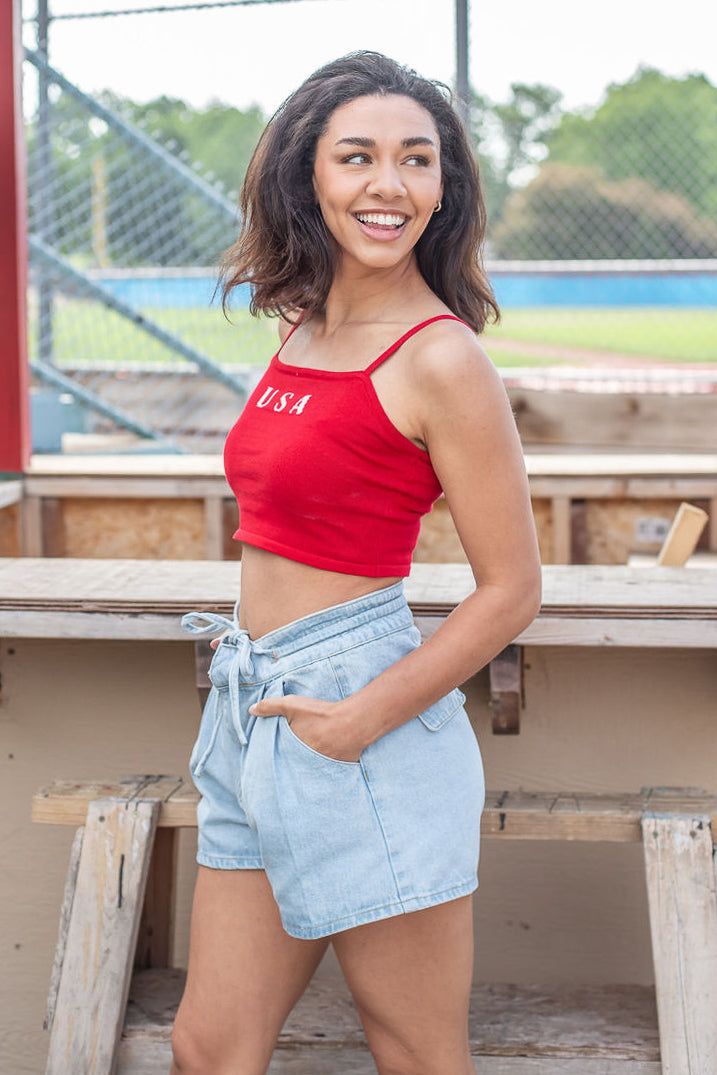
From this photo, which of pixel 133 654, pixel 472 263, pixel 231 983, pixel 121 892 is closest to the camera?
pixel 231 983

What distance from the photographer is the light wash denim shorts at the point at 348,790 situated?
1885mm

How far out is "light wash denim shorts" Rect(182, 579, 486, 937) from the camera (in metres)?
1.88

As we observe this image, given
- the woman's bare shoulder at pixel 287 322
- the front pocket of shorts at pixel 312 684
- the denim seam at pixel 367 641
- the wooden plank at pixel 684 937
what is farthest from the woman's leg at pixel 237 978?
the woman's bare shoulder at pixel 287 322

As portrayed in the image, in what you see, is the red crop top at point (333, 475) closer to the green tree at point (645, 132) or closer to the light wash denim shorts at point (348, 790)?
the light wash denim shorts at point (348, 790)

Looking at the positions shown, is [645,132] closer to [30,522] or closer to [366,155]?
[30,522]

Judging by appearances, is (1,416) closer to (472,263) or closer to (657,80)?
(472,263)

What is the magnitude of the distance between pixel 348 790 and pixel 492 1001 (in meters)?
0.92

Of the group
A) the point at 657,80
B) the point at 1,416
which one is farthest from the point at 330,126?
the point at 657,80

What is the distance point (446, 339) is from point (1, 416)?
3.39m

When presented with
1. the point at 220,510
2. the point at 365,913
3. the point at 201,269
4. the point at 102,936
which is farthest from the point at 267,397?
the point at 201,269

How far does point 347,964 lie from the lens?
195 centimetres

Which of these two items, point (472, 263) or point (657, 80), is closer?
point (472, 263)

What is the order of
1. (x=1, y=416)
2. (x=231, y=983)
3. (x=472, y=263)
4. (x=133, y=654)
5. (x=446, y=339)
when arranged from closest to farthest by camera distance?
1. (x=446, y=339)
2. (x=231, y=983)
3. (x=472, y=263)
4. (x=133, y=654)
5. (x=1, y=416)

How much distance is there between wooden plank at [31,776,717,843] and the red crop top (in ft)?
2.16
